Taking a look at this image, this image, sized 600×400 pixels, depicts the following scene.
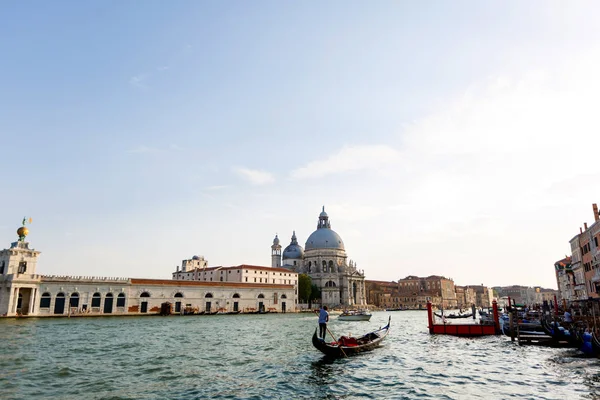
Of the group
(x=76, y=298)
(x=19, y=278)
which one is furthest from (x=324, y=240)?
(x=19, y=278)

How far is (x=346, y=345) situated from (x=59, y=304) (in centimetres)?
4771

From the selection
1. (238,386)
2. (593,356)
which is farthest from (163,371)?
(593,356)

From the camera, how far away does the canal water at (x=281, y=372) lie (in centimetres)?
1284

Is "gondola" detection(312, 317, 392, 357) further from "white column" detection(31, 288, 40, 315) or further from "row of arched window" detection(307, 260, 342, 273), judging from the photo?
"row of arched window" detection(307, 260, 342, 273)

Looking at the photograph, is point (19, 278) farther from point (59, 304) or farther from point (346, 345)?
point (346, 345)

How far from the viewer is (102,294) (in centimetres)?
5794

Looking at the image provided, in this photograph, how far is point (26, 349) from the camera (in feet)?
70.2

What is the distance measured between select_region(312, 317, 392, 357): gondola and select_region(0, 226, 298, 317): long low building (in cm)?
4536

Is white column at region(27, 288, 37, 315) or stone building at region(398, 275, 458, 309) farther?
stone building at region(398, 275, 458, 309)

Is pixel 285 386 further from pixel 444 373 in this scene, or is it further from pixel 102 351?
pixel 102 351

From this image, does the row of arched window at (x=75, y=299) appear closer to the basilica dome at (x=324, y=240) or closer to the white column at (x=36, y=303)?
the white column at (x=36, y=303)

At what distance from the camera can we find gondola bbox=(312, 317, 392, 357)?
18453 millimetres

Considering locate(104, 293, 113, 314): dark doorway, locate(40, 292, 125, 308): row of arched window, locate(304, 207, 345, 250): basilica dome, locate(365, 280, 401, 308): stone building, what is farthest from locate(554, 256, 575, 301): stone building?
locate(365, 280, 401, 308): stone building

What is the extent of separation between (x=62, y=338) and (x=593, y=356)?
29.1 metres
